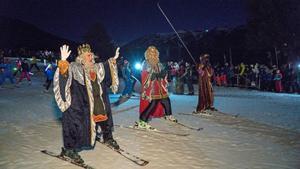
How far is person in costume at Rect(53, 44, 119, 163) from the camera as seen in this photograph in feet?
21.8

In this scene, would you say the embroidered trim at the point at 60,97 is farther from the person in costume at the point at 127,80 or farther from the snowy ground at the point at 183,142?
the person in costume at the point at 127,80

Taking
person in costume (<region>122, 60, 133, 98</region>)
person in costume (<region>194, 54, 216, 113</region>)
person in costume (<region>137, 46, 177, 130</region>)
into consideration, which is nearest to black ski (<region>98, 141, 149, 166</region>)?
person in costume (<region>137, 46, 177, 130</region>)

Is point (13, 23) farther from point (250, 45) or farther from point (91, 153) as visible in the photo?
point (91, 153)

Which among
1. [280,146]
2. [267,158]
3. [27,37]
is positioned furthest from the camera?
[27,37]

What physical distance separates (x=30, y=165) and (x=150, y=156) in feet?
6.31

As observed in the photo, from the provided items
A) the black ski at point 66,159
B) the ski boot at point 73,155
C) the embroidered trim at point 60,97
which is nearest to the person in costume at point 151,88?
the black ski at point 66,159

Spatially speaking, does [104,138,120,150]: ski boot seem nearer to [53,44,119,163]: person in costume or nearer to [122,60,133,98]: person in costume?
[53,44,119,163]: person in costume

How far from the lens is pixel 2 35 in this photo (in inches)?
3784

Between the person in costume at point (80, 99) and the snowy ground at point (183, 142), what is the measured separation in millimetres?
395

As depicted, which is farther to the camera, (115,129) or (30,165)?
(115,129)

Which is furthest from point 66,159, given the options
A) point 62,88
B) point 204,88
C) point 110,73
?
point 204,88

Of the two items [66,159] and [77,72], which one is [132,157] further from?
[77,72]

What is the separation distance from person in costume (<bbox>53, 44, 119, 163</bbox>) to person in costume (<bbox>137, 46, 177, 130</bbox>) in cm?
206

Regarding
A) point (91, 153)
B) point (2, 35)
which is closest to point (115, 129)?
point (91, 153)
